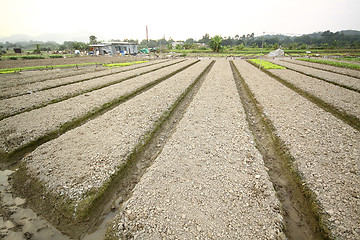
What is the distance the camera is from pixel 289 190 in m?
6.10

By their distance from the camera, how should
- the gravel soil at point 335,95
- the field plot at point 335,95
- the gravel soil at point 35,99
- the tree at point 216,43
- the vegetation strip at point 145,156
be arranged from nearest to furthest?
the vegetation strip at point 145,156
the field plot at point 335,95
the gravel soil at point 335,95
the gravel soil at point 35,99
the tree at point 216,43

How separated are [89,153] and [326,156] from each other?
10.1 meters

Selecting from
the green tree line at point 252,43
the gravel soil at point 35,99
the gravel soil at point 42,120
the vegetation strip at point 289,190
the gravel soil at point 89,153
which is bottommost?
the vegetation strip at point 289,190

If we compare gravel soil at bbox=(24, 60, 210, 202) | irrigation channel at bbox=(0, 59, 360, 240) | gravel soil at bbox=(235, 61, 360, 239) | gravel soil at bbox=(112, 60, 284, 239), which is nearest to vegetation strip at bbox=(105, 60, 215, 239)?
irrigation channel at bbox=(0, 59, 360, 240)

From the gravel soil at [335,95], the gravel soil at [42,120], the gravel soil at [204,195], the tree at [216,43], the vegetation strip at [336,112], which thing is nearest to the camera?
the gravel soil at [204,195]

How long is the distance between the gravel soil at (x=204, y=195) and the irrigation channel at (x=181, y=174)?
0.03 meters

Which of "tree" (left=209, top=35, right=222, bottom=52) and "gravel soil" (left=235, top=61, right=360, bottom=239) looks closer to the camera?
"gravel soil" (left=235, top=61, right=360, bottom=239)

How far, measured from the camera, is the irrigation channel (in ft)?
15.3

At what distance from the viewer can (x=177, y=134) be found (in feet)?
29.1

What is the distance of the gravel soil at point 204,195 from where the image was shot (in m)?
4.37

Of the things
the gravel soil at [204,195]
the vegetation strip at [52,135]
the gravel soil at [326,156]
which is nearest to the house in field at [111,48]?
the vegetation strip at [52,135]

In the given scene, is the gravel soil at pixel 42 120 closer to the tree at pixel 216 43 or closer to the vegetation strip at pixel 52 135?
the vegetation strip at pixel 52 135

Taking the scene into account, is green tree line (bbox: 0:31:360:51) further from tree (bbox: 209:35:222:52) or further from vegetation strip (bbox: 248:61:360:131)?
Result: vegetation strip (bbox: 248:61:360:131)

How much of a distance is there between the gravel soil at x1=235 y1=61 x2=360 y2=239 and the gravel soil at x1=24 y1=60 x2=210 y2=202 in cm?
723
